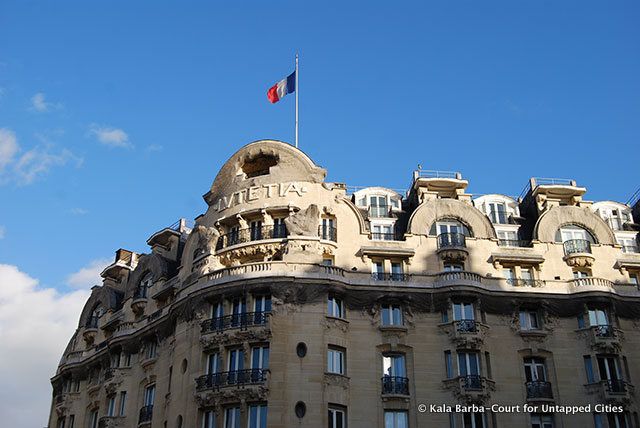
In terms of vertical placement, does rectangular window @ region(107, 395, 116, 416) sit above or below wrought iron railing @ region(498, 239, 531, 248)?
below

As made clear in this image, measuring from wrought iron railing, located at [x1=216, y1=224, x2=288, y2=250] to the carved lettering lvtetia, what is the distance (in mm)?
1900

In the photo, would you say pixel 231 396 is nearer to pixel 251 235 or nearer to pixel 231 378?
pixel 231 378

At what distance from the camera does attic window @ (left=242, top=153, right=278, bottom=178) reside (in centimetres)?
5038

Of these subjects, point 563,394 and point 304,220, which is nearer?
point 563,394

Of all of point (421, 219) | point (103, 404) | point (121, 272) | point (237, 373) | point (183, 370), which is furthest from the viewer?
point (121, 272)

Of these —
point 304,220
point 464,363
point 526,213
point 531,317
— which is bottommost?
point 464,363

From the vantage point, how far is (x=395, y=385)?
41.8 meters

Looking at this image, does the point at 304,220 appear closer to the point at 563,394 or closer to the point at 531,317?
the point at 531,317

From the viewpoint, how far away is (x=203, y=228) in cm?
4834

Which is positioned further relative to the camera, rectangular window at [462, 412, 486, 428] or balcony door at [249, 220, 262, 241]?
balcony door at [249, 220, 262, 241]

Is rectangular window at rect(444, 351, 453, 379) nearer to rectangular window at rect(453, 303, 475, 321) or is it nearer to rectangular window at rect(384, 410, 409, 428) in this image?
rectangular window at rect(453, 303, 475, 321)

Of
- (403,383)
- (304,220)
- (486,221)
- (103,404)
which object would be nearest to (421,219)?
(486,221)

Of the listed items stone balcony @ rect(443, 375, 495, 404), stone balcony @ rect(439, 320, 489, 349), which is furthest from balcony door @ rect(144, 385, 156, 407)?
stone balcony @ rect(439, 320, 489, 349)

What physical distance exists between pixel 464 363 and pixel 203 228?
17.5m
